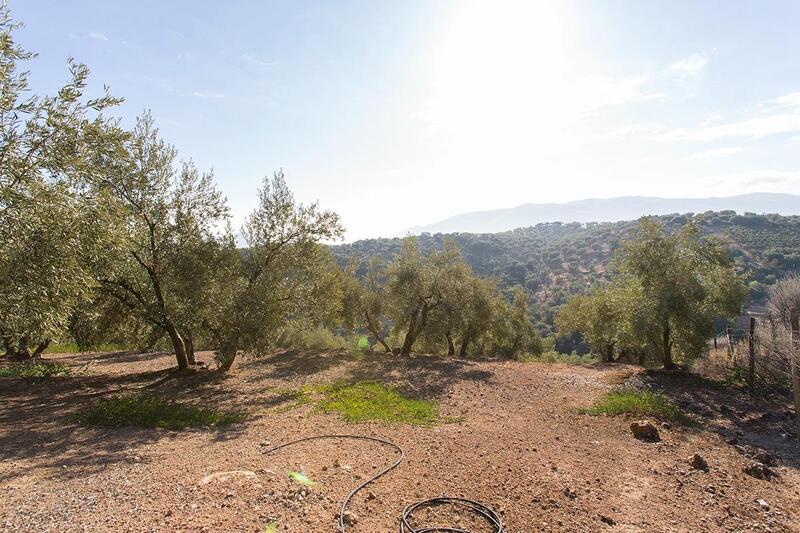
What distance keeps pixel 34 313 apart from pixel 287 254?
989 centimetres

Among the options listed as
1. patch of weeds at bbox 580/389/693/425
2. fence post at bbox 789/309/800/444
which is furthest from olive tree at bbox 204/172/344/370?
fence post at bbox 789/309/800/444

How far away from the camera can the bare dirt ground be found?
6.18m

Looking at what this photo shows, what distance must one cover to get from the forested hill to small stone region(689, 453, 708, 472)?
44903 mm

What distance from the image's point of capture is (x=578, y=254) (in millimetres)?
149000

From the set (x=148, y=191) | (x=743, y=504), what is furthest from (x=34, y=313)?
(x=743, y=504)

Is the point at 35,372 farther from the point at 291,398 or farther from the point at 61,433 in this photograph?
the point at 291,398

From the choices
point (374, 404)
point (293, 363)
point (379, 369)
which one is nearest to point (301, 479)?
point (374, 404)

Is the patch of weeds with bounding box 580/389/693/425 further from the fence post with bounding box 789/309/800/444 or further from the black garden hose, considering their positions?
the black garden hose

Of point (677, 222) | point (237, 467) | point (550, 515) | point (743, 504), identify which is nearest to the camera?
point (550, 515)

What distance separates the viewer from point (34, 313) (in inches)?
338

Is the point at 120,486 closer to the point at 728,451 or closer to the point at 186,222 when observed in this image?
the point at 186,222

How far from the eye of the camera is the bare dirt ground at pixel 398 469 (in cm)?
618

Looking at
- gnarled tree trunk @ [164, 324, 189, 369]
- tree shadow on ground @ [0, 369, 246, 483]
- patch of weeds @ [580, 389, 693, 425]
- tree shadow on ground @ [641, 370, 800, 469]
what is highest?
gnarled tree trunk @ [164, 324, 189, 369]

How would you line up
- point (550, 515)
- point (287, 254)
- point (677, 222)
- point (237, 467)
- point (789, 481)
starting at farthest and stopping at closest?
point (677, 222) < point (287, 254) < point (789, 481) < point (237, 467) < point (550, 515)
